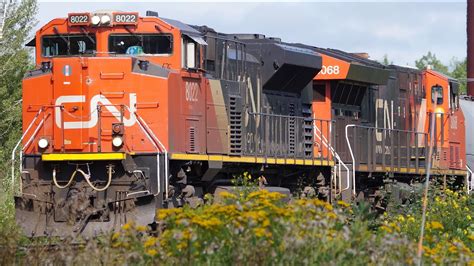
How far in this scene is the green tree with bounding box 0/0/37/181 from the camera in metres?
28.6

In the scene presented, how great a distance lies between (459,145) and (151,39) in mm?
12788

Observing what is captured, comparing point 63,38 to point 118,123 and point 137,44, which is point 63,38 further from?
point 118,123

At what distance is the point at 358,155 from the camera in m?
21.0

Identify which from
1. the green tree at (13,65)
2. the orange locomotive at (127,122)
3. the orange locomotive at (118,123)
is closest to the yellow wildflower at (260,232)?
the orange locomotive at (127,122)

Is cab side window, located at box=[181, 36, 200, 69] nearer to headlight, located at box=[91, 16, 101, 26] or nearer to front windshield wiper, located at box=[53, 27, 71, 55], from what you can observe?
headlight, located at box=[91, 16, 101, 26]

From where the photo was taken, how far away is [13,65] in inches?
1150

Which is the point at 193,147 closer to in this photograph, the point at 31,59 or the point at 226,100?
the point at 226,100

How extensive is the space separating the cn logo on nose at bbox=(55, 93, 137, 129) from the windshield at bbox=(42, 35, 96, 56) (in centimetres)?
82

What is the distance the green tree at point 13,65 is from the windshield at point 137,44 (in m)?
13.1

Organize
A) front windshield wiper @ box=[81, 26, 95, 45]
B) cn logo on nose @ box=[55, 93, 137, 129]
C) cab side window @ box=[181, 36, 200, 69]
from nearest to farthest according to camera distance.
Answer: cn logo on nose @ box=[55, 93, 137, 129] < cab side window @ box=[181, 36, 200, 69] < front windshield wiper @ box=[81, 26, 95, 45]

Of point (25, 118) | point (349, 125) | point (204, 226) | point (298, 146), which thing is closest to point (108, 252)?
point (204, 226)

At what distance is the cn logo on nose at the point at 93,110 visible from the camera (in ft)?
49.1

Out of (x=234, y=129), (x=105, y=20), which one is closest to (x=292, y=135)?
(x=234, y=129)

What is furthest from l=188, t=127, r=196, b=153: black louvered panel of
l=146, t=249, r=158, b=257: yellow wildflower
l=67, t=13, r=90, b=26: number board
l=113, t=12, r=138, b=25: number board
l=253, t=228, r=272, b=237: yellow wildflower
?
l=253, t=228, r=272, b=237: yellow wildflower
